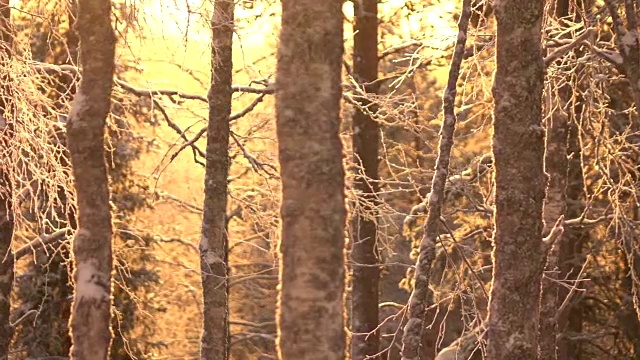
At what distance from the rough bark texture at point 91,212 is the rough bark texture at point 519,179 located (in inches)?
112

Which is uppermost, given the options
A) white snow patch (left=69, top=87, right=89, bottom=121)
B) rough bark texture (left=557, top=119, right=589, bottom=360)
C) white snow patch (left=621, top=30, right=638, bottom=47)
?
white snow patch (left=621, top=30, right=638, bottom=47)

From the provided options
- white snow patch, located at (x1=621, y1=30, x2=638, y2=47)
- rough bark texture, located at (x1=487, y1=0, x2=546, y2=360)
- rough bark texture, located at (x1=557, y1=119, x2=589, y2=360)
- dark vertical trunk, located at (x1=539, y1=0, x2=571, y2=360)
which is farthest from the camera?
rough bark texture, located at (x1=557, y1=119, x2=589, y2=360)

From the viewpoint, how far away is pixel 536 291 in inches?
290

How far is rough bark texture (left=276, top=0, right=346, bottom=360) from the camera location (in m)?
5.61

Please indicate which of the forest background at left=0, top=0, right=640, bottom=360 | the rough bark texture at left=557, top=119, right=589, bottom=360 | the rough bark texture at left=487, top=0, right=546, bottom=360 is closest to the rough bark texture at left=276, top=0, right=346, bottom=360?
the forest background at left=0, top=0, right=640, bottom=360

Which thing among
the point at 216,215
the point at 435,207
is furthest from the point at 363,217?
the point at 435,207

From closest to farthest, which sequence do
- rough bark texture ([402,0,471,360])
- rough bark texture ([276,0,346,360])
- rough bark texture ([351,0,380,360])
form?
rough bark texture ([276,0,346,360]) < rough bark texture ([402,0,471,360]) < rough bark texture ([351,0,380,360])

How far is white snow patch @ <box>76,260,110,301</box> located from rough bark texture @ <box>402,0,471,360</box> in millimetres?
3113

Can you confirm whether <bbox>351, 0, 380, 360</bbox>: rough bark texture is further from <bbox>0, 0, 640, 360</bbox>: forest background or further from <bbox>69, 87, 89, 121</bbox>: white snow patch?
<bbox>69, 87, 89, 121</bbox>: white snow patch

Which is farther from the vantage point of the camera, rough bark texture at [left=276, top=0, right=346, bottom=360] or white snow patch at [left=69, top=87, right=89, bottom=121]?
white snow patch at [left=69, top=87, right=89, bottom=121]

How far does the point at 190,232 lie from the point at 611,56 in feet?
111

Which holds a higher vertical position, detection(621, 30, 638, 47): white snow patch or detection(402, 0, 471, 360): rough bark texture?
detection(621, 30, 638, 47): white snow patch

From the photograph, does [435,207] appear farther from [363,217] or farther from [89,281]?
[363,217]

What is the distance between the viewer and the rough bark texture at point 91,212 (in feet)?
26.0
